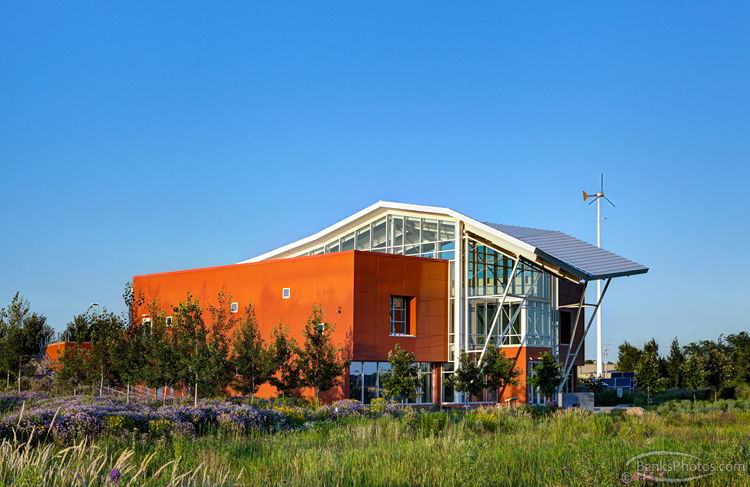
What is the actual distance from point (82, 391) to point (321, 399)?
1204 centimetres

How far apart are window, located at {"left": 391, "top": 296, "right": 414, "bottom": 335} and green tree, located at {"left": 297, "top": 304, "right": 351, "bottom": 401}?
3.50 m

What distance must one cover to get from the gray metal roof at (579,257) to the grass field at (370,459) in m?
14.2

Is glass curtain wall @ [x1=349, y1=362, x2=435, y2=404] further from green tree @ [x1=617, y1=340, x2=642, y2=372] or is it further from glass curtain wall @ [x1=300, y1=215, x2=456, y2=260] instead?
green tree @ [x1=617, y1=340, x2=642, y2=372]

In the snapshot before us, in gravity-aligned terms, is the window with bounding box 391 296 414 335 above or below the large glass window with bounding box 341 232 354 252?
below

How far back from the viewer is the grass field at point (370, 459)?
23.3ft

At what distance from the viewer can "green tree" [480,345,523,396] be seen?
1153 inches

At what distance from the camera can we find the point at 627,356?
59.3 meters

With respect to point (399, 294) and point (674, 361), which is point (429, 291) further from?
point (674, 361)

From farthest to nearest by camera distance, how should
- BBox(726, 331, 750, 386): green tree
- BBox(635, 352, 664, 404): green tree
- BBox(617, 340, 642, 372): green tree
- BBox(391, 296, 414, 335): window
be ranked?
1. BBox(617, 340, 642, 372): green tree
2. BBox(726, 331, 750, 386): green tree
3. BBox(635, 352, 664, 404): green tree
4. BBox(391, 296, 414, 335): window

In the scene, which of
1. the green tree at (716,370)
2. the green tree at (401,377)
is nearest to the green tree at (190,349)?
the green tree at (401,377)

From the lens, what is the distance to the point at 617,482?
9000 mm

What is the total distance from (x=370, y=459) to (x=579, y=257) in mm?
23809

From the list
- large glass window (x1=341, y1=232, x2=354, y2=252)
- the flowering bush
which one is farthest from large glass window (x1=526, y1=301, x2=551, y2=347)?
the flowering bush

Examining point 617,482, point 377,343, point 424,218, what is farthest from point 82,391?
point 617,482
